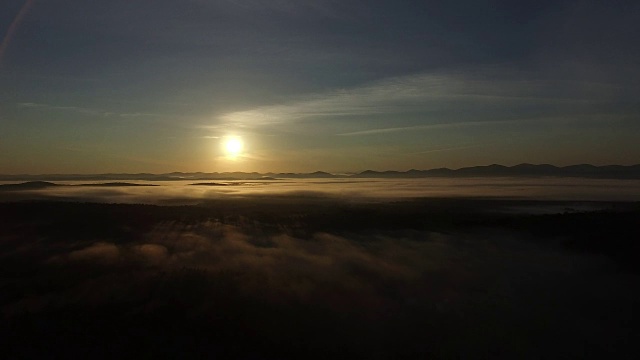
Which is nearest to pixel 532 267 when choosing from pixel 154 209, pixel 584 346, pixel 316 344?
pixel 584 346

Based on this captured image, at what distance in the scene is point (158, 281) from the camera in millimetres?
14805

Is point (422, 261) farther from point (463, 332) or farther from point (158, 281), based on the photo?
point (158, 281)

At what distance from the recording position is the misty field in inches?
392

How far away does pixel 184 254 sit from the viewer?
19297 mm

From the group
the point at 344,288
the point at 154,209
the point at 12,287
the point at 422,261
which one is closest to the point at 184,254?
the point at 12,287

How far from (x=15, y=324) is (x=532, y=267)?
16964 millimetres

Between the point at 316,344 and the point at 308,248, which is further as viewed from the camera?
the point at 308,248

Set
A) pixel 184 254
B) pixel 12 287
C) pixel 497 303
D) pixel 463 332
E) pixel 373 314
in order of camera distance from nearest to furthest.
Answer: pixel 463 332 < pixel 373 314 < pixel 497 303 < pixel 12 287 < pixel 184 254

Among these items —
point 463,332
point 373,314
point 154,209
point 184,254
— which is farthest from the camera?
point 154,209

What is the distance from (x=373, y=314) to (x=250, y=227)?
55.1 ft

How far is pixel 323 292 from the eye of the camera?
1378cm

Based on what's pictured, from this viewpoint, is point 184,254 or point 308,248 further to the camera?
point 308,248

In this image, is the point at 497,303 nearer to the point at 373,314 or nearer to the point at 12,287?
the point at 373,314

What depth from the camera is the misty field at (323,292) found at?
9953 mm
